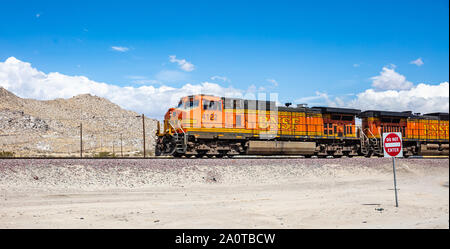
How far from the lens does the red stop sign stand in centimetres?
1086

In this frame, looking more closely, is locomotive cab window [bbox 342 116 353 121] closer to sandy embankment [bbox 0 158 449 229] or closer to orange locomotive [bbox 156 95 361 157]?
orange locomotive [bbox 156 95 361 157]

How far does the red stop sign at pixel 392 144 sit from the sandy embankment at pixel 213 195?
5.37 feet

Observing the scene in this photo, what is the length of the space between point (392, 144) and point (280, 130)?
11.9 m

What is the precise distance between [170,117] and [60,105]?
57.1m

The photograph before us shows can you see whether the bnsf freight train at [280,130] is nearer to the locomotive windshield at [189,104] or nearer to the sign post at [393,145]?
the locomotive windshield at [189,104]

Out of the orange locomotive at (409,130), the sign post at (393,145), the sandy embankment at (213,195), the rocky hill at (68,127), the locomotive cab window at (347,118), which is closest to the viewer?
the sandy embankment at (213,195)

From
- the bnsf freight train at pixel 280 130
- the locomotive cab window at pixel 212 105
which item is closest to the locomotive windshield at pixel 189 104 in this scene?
the bnsf freight train at pixel 280 130

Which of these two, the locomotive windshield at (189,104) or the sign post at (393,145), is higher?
the locomotive windshield at (189,104)

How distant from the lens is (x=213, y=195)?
A: 1308 cm

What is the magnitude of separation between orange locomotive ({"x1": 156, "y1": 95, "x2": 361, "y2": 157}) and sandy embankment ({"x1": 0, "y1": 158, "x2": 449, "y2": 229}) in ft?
8.63

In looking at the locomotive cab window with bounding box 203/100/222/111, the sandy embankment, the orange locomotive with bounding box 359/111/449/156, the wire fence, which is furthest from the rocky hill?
the sandy embankment

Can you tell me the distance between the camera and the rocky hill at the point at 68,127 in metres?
45.2

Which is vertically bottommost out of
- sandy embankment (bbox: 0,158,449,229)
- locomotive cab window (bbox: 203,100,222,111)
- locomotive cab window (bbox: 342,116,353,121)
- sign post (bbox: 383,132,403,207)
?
sandy embankment (bbox: 0,158,449,229)

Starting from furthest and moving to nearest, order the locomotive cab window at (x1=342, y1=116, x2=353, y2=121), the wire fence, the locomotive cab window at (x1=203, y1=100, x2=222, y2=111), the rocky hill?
the rocky hill < the wire fence < the locomotive cab window at (x1=342, y1=116, x2=353, y2=121) < the locomotive cab window at (x1=203, y1=100, x2=222, y2=111)
